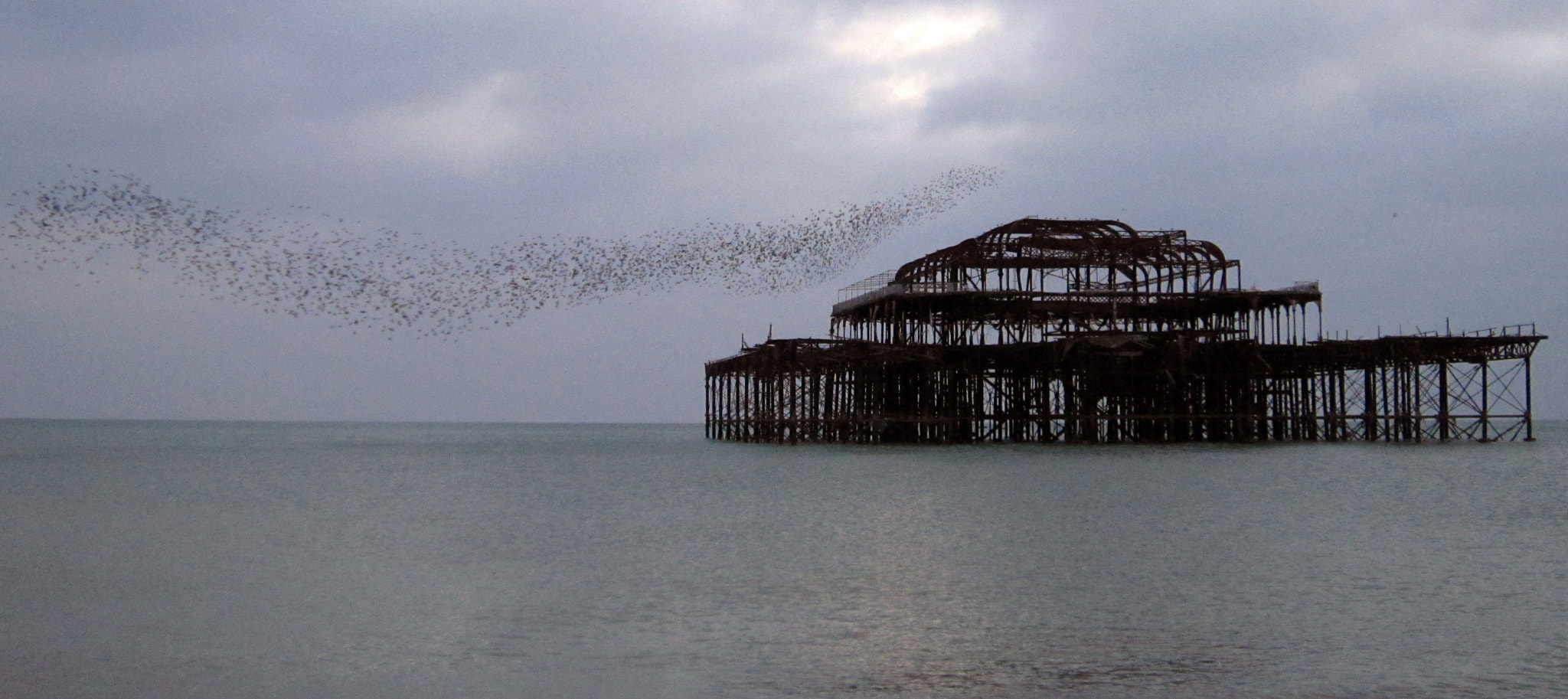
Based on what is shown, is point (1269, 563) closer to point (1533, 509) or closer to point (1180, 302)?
point (1533, 509)

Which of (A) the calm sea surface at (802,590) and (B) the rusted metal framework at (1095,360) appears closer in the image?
(A) the calm sea surface at (802,590)

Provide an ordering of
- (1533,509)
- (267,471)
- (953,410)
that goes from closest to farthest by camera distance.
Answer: (1533,509)
(267,471)
(953,410)

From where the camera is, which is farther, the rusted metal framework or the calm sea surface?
the rusted metal framework

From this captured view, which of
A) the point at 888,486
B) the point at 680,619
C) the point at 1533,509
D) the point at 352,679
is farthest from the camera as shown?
the point at 888,486

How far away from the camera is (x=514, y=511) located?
36.1m

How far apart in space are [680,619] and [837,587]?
3.45 m

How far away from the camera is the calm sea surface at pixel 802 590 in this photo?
15.5 meters

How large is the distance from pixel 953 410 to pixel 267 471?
29.5 metres

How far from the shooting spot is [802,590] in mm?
21594

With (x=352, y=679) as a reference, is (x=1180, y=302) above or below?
above

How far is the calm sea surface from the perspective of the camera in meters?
15.5

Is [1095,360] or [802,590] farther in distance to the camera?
[1095,360]

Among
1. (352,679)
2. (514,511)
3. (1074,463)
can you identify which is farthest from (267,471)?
(352,679)

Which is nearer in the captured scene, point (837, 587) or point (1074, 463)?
point (837, 587)
